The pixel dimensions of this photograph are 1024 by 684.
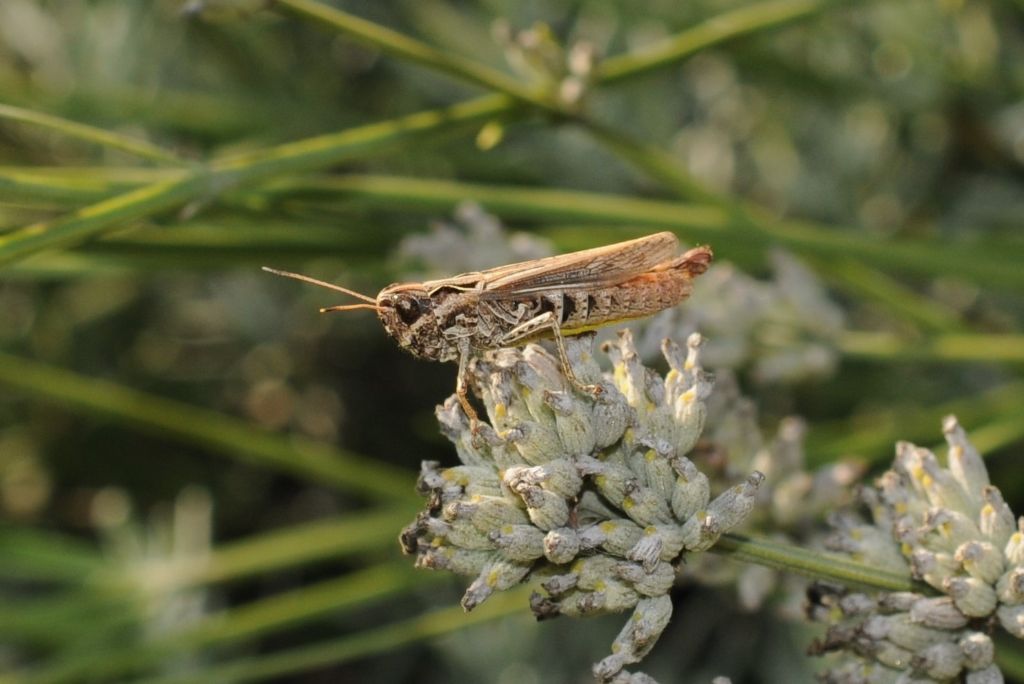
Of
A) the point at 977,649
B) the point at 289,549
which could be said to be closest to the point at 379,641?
the point at 289,549

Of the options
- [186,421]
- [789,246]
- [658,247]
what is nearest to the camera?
[658,247]

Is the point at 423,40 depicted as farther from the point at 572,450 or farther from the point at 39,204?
the point at 572,450

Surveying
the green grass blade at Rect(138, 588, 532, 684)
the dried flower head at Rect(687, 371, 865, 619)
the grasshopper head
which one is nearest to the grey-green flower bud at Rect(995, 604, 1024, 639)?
the dried flower head at Rect(687, 371, 865, 619)

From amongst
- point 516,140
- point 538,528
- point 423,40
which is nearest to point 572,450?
point 538,528

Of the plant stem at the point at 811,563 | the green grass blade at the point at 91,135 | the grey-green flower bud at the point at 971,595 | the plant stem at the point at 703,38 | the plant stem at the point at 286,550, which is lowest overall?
the grey-green flower bud at the point at 971,595

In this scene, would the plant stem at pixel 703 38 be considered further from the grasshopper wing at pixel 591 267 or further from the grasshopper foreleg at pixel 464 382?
the grasshopper foreleg at pixel 464 382

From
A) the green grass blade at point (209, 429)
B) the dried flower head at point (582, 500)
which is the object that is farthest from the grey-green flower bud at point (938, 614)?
the green grass blade at point (209, 429)
